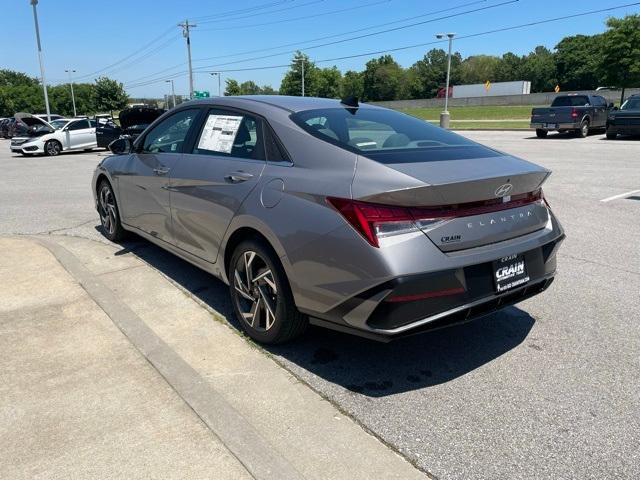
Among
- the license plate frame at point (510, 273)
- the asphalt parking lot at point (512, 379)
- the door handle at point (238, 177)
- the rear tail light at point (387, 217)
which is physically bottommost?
the asphalt parking lot at point (512, 379)

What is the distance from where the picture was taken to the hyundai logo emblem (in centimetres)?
295

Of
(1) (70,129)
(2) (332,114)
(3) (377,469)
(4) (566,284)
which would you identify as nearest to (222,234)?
(2) (332,114)

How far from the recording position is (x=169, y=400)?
2832 mm

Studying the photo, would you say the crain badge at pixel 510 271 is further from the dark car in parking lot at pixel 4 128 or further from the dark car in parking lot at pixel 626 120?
the dark car in parking lot at pixel 4 128

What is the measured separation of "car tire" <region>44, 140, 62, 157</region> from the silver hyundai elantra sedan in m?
20.3

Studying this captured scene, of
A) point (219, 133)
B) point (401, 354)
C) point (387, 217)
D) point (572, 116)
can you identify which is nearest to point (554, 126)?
point (572, 116)

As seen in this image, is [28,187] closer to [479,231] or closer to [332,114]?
[332,114]

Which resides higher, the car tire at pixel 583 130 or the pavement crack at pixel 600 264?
the car tire at pixel 583 130

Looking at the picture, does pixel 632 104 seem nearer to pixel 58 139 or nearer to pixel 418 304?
pixel 418 304

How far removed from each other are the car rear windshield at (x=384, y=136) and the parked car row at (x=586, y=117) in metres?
18.9

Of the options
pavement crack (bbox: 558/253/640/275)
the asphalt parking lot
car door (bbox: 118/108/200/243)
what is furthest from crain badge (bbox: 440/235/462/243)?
pavement crack (bbox: 558/253/640/275)

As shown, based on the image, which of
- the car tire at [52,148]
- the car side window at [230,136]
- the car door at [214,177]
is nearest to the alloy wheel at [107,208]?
the car door at [214,177]

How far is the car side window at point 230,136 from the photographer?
3.58 m

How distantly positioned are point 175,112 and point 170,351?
229cm
